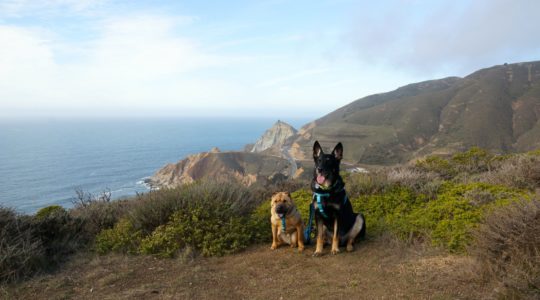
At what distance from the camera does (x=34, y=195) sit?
48.2 m

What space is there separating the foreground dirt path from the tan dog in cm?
19

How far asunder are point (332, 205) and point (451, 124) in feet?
224

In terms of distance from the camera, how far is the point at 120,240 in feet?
19.9

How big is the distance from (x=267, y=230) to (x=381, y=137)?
204 ft

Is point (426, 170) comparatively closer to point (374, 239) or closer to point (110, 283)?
point (374, 239)

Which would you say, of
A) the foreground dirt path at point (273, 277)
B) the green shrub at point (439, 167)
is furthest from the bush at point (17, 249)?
the green shrub at point (439, 167)

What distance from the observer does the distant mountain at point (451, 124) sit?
181ft

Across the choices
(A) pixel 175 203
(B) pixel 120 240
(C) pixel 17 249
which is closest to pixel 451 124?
(A) pixel 175 203

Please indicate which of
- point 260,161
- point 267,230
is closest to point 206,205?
point 267,230

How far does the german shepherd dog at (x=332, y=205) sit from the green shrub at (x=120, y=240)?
3.20 m

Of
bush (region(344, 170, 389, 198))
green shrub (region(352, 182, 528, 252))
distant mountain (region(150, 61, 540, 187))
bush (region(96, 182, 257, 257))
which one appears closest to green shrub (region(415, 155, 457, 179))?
bush (region(344, 170, 389, 198))

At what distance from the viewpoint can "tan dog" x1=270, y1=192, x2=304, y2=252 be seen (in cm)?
521

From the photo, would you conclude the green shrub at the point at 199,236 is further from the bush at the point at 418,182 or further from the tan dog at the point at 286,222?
the bush at the point at 418,182

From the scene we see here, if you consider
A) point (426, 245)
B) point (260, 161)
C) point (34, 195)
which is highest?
point (426, 245)
